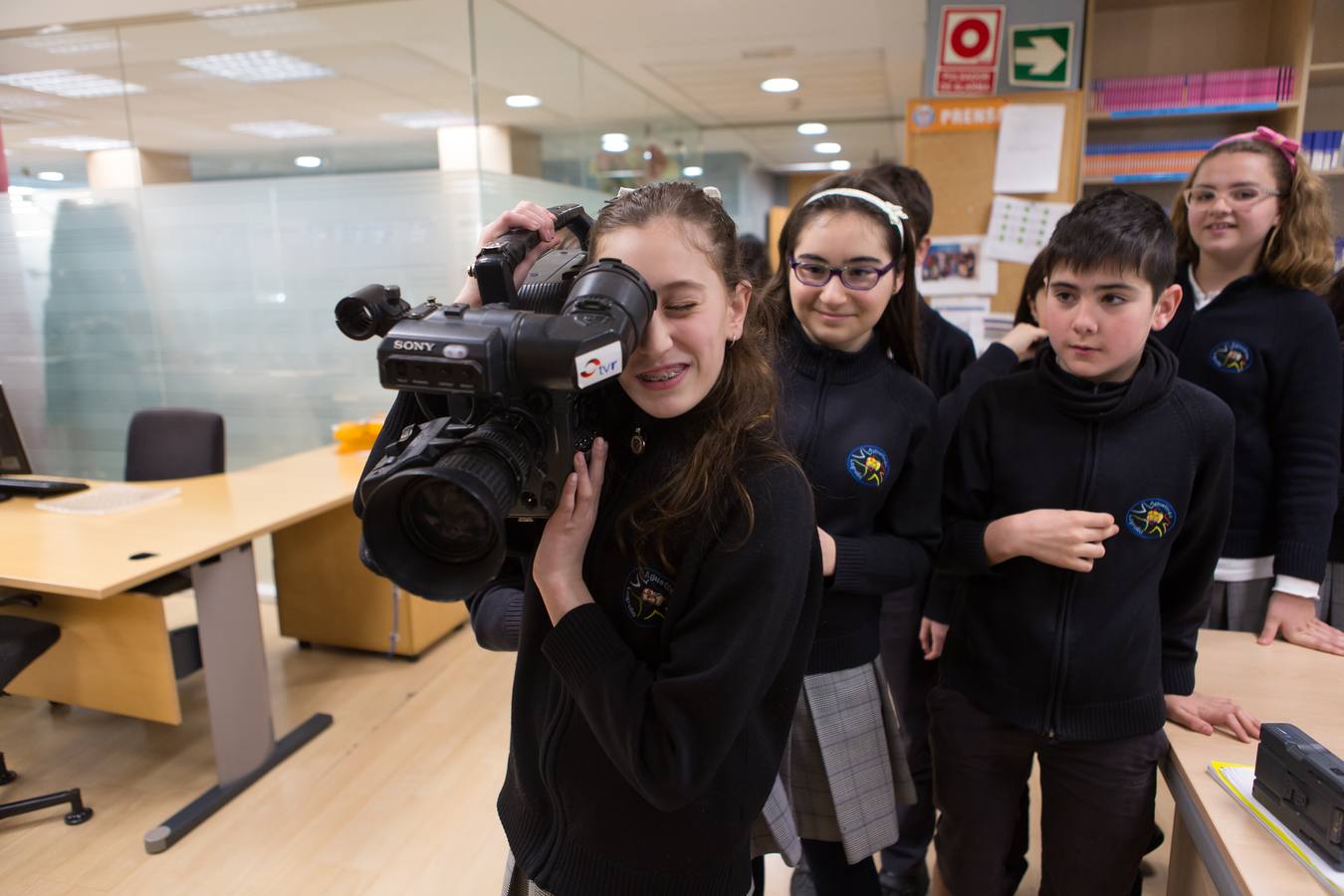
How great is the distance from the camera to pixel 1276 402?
4.80 feet

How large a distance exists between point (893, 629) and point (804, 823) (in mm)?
615

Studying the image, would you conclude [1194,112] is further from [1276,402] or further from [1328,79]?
[1276,402]

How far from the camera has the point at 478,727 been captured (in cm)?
260

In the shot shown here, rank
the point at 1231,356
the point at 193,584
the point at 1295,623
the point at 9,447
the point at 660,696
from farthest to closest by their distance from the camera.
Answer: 1. the point at 9,447
2. the point at 193,584
3. the point at 1231,356
4. the point at 1295,623
5. the point at 660,696

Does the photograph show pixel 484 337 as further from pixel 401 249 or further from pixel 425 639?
pixel 401 249

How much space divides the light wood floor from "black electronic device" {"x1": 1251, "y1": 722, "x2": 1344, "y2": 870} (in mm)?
1063

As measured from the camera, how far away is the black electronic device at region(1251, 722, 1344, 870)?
824 millimetres

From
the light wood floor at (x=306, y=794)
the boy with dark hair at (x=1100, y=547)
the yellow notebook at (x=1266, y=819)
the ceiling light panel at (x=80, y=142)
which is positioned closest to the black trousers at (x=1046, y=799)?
the boy with dark hair at (x=1100, y=547)

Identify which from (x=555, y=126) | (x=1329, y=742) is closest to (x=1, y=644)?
(x=1329, y=742)

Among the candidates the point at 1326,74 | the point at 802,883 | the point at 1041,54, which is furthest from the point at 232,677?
the point at 1326,74

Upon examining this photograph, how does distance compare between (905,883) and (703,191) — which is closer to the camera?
(703,191)

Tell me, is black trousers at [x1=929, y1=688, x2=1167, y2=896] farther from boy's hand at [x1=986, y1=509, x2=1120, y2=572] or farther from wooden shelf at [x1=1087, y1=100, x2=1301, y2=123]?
wooden shelf at [x1=1087, y1=100, x2=1301, y2=123]

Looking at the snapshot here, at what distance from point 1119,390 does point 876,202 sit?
45 cm

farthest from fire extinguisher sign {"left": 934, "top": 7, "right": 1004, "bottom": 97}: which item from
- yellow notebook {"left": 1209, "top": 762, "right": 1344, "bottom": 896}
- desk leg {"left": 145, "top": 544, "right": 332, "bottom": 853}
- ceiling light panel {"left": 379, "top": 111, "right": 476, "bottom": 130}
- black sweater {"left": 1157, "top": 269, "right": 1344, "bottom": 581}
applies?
desk leg {"left": 145, "top": 544, "right": 332, "bottom": 853}
